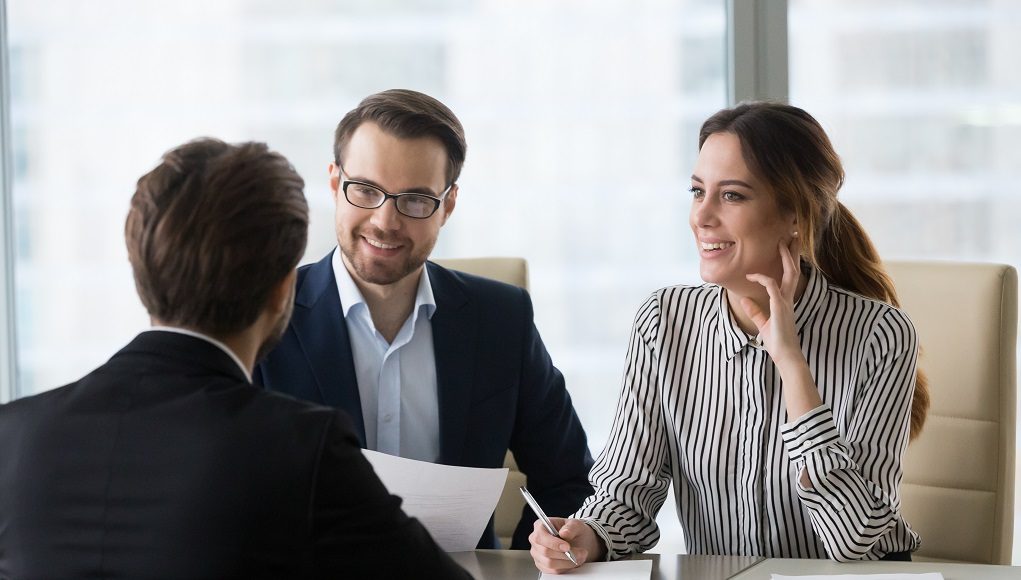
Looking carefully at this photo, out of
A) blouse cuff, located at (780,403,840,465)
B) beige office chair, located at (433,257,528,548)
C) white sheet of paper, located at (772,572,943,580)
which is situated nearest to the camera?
white sheet of paper, located at (772,572,943,580)

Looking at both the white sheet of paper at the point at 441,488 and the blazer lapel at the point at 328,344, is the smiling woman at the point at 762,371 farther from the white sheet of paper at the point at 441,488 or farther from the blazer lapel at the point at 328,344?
the blazer lapel at the point at 328,344

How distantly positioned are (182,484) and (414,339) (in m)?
1.14

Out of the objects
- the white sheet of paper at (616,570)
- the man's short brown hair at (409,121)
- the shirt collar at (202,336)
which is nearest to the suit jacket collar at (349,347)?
the man's short brown hair at (409,121)

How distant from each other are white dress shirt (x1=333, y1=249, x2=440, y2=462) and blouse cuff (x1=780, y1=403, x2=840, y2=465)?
2.35ft

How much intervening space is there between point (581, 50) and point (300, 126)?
0.92 m

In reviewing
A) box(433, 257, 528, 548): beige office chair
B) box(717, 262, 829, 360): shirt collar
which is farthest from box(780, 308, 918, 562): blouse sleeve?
box(433, 257, 528, 548): beige office chair

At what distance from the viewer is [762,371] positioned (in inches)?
76.6

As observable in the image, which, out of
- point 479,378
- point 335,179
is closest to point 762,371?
point 479,378

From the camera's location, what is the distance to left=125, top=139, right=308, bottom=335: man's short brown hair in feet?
3.60

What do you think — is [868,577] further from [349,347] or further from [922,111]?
[922,111]

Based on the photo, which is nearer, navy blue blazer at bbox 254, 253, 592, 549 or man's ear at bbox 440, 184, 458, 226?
navy blue blazer at bbox 254, 253, 592, 549

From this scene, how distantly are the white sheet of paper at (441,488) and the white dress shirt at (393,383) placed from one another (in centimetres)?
39

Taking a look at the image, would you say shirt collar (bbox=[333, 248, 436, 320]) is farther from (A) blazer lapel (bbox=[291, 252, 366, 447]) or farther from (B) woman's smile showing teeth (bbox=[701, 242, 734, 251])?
(B) woman's smile showing teeth (bbox=[701, 242, 734, 251])

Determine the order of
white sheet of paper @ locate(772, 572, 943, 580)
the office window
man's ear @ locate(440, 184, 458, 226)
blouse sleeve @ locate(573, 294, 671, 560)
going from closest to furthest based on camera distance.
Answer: white sheet of paper @ locate(772, 572, 943, 580), blouse sleeve @ locate(573, 294, 671, 560), man's ear @ locate(440, 184, 458, 226), the office window
